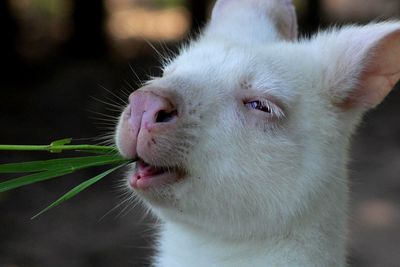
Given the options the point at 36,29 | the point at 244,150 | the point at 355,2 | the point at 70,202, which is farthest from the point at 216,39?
the point at 355,2

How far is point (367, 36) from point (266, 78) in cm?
40

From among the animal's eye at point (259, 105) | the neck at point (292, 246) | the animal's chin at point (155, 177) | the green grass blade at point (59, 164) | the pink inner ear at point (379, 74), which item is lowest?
the neck at point (292, 246)

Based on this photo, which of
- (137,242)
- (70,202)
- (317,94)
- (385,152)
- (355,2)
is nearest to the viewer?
(317,94)

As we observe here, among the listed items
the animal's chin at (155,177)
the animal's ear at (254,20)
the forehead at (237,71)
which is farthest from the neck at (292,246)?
the animal's ear at (254,20)

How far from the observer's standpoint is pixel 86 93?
349 inches

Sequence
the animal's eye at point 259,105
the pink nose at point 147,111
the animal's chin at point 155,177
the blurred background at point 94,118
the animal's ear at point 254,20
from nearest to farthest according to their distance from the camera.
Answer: the pink nose at point 147,111, the animal's chin at point 155,177, the animal's eye at point 259,105, the animal's ear at point 254,20, the blurred background at point 94,118

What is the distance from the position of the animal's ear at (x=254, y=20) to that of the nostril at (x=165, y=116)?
2.37 feet

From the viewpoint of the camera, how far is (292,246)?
290cm

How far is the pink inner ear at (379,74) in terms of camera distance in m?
2.86

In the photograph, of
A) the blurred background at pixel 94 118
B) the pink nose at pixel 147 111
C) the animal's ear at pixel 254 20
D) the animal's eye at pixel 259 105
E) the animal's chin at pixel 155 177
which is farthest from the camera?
the blurred background at pixel 94 118

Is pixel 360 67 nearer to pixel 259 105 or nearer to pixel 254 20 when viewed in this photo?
pixel 259 105

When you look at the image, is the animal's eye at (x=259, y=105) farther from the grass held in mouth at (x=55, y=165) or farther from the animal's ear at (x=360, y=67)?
the grass held in mouth at (x=55, y=165)

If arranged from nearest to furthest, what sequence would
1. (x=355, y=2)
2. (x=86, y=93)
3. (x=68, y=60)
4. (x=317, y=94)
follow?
1. (x=317, y=94)
2. (x=86, y=93)
3. (x=68, y=60)
4. (x=355, y=2)

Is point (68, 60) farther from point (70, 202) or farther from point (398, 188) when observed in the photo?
point (398, 188)
